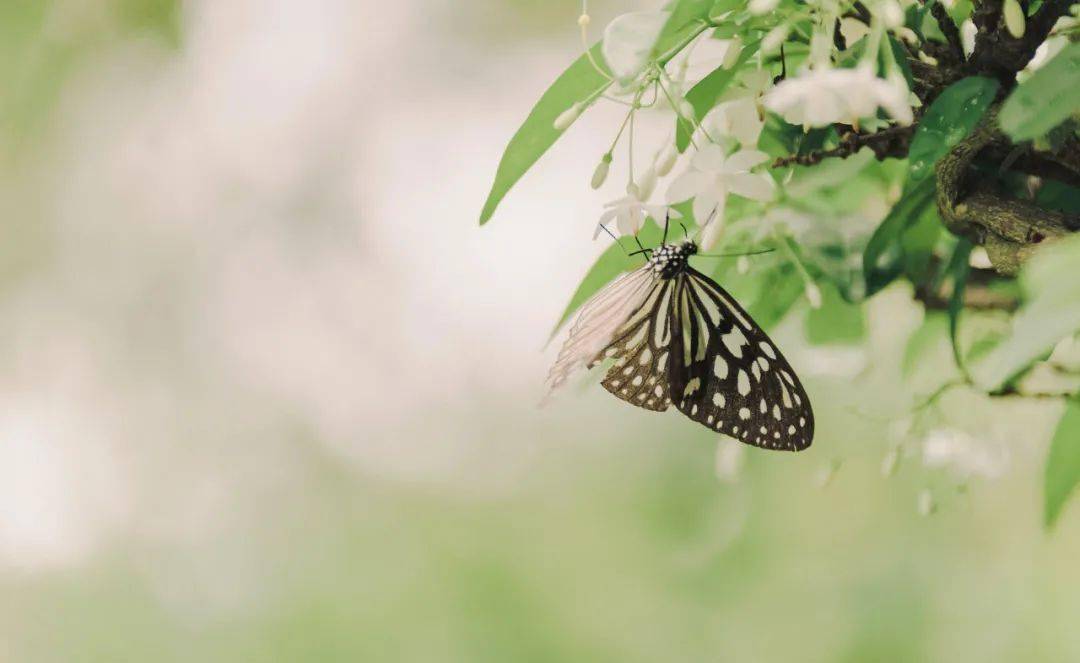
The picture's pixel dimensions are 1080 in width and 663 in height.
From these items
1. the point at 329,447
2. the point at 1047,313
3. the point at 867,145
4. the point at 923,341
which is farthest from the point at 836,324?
the point at 329,447

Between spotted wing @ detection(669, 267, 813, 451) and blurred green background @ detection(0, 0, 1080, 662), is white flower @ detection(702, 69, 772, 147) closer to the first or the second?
spotted wing @ detection(669, 267, 813, 451)

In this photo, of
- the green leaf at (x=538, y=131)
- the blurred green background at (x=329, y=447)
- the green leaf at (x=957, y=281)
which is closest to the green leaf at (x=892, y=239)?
the green leaf at (x=957, y=281)

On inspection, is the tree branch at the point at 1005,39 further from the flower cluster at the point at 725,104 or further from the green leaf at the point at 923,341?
the green leaf at the point at 923,341

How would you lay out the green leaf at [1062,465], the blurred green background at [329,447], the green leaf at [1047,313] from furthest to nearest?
the blurred green background at [329,447]
the green leaf at [1062,465]
the green leaf at [1047,313]

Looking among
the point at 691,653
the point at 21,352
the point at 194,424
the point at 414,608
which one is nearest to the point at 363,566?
the point at 414,608

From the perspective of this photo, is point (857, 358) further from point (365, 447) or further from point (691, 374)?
point (365, 447)

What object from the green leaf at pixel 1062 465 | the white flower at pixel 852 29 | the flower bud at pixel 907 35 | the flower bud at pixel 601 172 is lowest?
the green leaf at pixel 1062 465

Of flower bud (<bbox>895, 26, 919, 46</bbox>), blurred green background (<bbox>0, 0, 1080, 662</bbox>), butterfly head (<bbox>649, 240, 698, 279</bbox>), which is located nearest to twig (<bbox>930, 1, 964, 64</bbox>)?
A: flower bud (<bbox>895, 26, 919, 46</bbox>)
